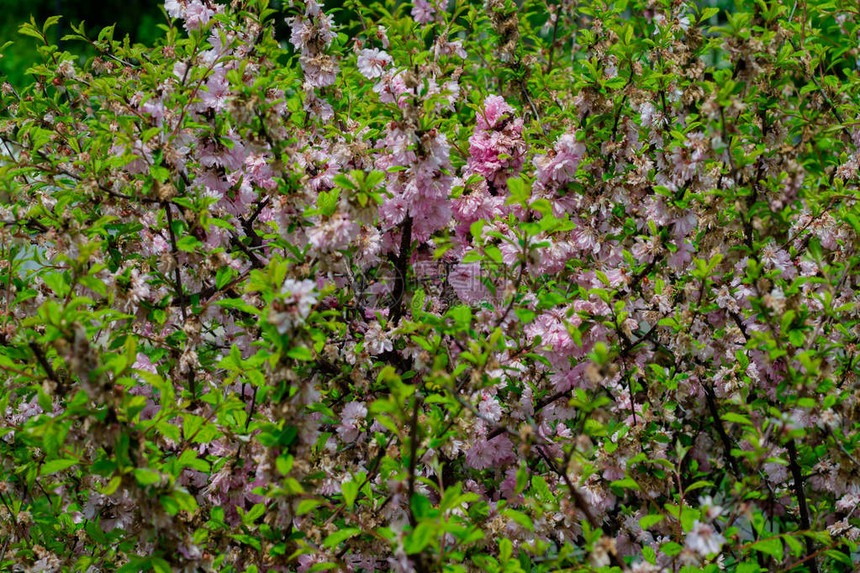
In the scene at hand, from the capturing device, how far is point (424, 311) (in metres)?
2.57

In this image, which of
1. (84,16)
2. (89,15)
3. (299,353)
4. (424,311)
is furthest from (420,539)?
(84,16)

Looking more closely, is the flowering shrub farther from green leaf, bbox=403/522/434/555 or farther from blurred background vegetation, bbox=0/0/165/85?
blurred background vegetation, bbox=0/0/165/85

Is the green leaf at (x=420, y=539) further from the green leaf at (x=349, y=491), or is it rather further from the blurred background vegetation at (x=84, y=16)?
the blurred background vegetation at (x=84, y=16)

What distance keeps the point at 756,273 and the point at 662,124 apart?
3.43 feet

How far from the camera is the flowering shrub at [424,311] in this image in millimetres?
1755

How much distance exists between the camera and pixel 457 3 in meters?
3.09

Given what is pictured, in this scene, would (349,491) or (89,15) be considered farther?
(89,15)

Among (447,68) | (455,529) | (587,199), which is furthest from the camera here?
(447,68)

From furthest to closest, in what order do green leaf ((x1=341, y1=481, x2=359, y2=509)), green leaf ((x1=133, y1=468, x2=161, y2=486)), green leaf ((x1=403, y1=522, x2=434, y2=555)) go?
green leaf ((x1=341, y1=481, x2=359, y2=509))
green leaf ((x1=133, y1=468, x2=161, y2=486))
green leaf ((x1=403, y1=522, x2=434, y2=555))

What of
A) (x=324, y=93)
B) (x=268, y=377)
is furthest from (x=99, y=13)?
(x=268, y=377)

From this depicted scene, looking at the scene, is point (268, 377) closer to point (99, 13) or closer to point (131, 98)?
point (131, 98)

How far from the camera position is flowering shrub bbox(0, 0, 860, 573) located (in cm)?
175

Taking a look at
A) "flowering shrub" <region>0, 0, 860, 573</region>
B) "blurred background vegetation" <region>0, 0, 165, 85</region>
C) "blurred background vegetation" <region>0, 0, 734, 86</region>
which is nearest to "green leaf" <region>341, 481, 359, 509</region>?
"flowering shrub" <region>0, 0, 860, 573</region>

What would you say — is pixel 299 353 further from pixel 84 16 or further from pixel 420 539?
pixel 84 16
